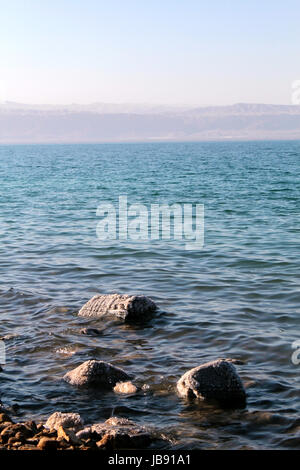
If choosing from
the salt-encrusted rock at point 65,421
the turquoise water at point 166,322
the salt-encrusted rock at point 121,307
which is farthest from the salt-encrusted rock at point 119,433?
the salt-encrusted rock at point 121,307

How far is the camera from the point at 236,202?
40094 mm

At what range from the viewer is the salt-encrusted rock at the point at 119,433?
8.56 meters

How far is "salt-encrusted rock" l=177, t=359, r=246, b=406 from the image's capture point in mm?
10547

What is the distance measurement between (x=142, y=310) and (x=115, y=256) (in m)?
7.90

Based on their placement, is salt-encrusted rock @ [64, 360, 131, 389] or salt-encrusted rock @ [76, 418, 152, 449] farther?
salt-encrusted rock @ [64, 360, 131, 389]

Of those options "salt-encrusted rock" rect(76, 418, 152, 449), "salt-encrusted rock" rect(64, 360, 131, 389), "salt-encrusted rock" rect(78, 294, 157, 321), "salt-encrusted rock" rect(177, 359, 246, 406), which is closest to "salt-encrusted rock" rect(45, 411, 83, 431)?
"salt-encrusted rock" rect(76, 418, 152, 449)

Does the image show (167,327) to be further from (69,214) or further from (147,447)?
(69,214)

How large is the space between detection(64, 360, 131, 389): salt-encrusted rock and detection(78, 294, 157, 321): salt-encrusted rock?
3604 mm

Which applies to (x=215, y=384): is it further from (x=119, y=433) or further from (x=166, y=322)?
→ (x=166, y=322)

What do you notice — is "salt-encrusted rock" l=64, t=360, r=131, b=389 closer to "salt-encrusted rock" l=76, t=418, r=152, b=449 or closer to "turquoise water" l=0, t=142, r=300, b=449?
"turquoise water" l=0, t=142, r=300, b=449

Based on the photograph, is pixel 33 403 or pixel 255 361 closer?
pixel 33 403

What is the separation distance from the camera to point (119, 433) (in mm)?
8680

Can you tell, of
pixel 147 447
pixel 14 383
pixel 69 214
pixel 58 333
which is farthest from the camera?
pixel 69 214
